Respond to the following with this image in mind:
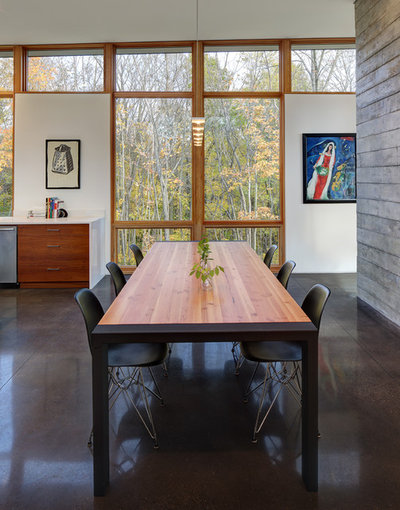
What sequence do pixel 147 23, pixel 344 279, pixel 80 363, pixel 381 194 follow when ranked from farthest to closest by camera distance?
1. pixel 344 279
2. pixel 147 23
3. pixel 381 194
4. pixel 80 363

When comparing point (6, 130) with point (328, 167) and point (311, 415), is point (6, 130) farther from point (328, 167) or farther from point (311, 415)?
point (311, 415)

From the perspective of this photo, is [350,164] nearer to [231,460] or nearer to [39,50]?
[39,50]

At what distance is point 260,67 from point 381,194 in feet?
11.6

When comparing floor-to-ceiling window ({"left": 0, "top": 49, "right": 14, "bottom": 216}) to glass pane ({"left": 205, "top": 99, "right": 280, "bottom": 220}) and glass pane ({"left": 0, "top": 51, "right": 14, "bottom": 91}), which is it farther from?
glass pane ({"left": 205, "top": 99, "right": 280, "bottom": 220})

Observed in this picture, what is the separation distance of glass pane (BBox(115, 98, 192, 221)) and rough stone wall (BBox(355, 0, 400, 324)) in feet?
9.59

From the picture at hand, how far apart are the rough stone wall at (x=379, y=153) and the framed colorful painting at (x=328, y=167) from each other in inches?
68.5

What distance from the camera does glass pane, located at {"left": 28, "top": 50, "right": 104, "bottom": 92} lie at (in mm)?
7113

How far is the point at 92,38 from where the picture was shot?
6797mm

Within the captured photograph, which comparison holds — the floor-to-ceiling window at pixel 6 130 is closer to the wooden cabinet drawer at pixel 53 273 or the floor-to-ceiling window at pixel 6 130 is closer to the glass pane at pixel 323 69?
the wooden cabinet drawer at pixel 53 273

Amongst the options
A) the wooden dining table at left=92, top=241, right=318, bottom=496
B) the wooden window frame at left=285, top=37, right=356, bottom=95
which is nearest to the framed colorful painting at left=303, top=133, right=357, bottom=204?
the wooden window frame at left=285, top=37, right=356, bottom=95

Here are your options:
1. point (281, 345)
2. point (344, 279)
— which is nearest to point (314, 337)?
point (281, 345)

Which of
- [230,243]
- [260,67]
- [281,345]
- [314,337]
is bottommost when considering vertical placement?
[281,345]

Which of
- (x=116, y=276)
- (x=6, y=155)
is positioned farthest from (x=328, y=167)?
(x=6, y=155)

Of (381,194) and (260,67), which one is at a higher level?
(260,67)
